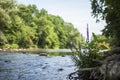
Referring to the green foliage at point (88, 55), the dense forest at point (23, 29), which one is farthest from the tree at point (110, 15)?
the dense forest at point (23, 29)

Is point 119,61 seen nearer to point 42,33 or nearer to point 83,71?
point 83,71

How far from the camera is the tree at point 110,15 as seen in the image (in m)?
23.0

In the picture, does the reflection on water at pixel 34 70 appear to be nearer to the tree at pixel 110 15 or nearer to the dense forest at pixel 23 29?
the tree at pixel 110 15

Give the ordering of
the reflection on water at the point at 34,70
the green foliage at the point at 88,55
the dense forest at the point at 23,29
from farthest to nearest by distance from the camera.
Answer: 1. the dense forest at the point at 23,29
2. the reflection on water at the point at 34,70
3. the green foliage at the point at 88,55

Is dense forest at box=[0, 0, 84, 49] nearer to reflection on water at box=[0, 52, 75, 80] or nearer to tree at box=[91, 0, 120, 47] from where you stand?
reflection on water at box=[0, 52, 75, 80]

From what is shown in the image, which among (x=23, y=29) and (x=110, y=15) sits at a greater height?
(x=23, y=29)

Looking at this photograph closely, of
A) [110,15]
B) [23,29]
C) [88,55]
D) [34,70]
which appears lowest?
[34,70]

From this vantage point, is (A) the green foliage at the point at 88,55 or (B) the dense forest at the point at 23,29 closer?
(A) the green foliage at the point at 88,55

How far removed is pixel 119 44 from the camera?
2578 centimetres

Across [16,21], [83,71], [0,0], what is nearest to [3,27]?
[16,21]

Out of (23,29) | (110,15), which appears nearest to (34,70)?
(110,15)

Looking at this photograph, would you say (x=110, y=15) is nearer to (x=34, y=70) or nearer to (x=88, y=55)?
(x=88, y=55)

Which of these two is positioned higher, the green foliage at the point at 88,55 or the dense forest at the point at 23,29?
the dense forest at the point at 23,29

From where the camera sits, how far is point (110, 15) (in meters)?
27.2
